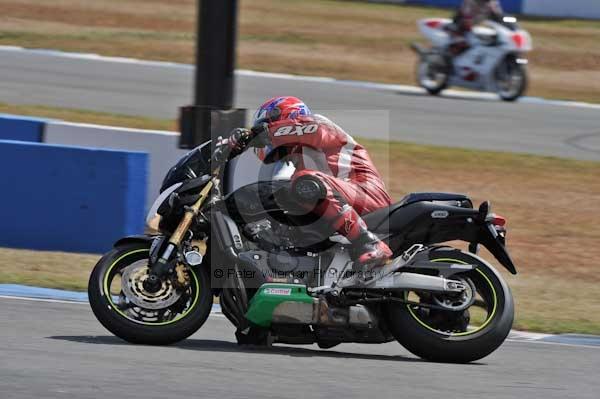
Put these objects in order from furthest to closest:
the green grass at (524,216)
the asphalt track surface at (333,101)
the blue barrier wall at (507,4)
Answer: the blue barrier wall at (507,4) < the asphalt track surface at (333,101) < the green grass at (524,216)

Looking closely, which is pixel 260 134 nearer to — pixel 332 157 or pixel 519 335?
pixel 332 157

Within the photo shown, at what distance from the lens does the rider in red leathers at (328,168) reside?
22.6 feet

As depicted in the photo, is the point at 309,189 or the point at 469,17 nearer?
the point at 309,189

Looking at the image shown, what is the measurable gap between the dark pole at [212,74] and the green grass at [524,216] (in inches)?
64.4

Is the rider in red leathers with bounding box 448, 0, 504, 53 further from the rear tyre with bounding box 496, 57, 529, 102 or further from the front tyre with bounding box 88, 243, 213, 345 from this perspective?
the front tyre with bounding box 88, 243, 213, 345

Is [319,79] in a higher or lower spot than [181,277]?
higher

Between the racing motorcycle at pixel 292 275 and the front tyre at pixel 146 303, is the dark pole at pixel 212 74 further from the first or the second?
the front tyre at pixel 146 303

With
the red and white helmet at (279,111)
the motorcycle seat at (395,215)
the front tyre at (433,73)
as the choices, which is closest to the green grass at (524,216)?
the motorcycle seat at (395,215)

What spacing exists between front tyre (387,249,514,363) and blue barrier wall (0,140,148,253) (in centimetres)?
410

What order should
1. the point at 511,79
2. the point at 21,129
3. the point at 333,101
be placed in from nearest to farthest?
1. the point at 21,129
2. the point at 333,101
3. the point at 511,79

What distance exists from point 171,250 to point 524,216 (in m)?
7.04

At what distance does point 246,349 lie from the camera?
714 centimetres

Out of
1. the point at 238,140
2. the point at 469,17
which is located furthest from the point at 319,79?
the point at 238,140

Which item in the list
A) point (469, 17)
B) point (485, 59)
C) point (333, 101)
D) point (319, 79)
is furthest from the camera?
point (319, 79)
